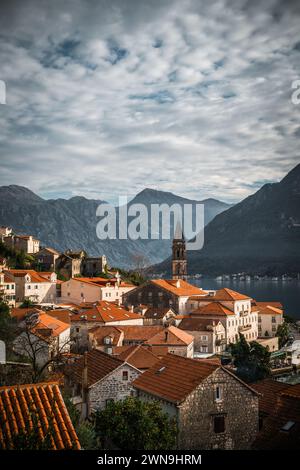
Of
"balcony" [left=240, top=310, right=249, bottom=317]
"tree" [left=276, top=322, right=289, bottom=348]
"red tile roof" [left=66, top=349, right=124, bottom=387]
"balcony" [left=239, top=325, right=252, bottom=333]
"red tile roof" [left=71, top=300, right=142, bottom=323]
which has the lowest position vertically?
"tree" [left=276, top=322, right=289, bottom=348]

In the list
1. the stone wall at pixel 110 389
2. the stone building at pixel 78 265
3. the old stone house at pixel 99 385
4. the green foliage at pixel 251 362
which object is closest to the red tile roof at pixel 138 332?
the green foliage at pixel 251 362

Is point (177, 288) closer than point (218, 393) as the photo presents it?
No

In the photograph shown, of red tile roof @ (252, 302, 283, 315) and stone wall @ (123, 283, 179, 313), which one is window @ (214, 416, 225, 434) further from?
red tile roof @ (252, 302, 283, 315)

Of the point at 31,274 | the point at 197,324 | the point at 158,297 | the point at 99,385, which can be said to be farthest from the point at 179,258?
the point at 99,385

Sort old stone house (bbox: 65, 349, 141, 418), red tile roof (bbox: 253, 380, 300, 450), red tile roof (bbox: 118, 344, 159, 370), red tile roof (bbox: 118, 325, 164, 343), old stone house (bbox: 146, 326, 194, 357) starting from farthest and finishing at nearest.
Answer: red tile roof (bbox: 118, 325, 164, 343)
old stone house (bbox: 146, 326, 194, 357)
red tile roof (bbox: 118, 344, 159, 370)
old stone house (bbox: 65, 349, 141, 418)
red tile roof (bbox: 253, 380, 300, 450)

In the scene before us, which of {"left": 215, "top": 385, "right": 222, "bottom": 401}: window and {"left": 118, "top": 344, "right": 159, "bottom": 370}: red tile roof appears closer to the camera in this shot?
{"left": 215, "top": 385, "right": 222, "bottom": 401}: window

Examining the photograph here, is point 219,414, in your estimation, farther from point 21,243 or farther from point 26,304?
point 21,243

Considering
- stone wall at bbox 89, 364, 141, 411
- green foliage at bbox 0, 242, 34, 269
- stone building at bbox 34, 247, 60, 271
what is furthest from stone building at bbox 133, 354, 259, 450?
stone building at bbox 34, 247, 60, 271
